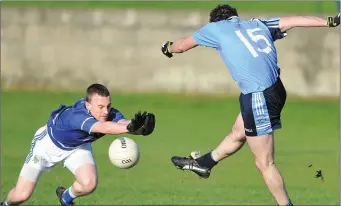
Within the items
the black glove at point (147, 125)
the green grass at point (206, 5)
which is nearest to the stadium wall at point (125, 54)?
the green grass at point (206, 5)

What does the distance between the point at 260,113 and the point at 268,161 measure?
56 cm

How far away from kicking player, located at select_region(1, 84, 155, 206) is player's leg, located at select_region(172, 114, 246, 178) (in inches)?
46.0

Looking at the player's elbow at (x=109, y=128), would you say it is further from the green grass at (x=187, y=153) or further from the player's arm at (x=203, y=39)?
the green grass at (x=187, y=153)

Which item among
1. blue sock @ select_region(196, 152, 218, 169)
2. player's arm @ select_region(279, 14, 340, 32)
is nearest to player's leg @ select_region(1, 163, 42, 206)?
blue sock @ select_region(196, 152, 218, 169)

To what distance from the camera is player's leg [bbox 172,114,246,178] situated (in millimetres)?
12281

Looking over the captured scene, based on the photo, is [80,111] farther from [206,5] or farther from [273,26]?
[206,5]

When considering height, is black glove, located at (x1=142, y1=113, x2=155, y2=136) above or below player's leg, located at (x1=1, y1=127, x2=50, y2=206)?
above

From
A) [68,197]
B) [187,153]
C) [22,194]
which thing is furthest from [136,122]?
[187,153]

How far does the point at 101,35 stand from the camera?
90.4 ft

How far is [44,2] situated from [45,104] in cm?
521

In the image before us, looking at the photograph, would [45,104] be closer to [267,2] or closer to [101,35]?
[101,35]

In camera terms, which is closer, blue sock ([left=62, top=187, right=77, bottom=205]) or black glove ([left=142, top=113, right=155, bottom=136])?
black glove ([left=142, top=113, right=155, bottom=136])

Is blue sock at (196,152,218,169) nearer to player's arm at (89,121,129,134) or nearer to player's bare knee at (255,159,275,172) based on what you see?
player's bare knee at (255,159,275,172)

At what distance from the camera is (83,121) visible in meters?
11.7
